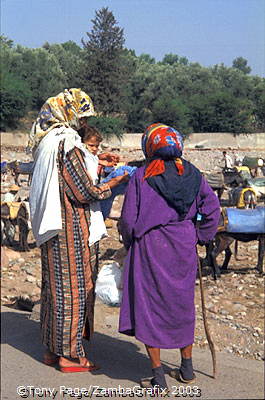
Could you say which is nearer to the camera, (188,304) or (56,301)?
(188,304)

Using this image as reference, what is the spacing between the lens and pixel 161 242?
3104mm

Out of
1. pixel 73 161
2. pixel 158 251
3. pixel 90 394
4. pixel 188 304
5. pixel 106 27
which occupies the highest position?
pixel 106 27

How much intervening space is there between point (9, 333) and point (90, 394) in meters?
2.64

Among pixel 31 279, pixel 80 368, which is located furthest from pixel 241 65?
pixel 31 279

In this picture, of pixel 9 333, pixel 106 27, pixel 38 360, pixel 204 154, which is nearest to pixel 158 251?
pixel 106 27

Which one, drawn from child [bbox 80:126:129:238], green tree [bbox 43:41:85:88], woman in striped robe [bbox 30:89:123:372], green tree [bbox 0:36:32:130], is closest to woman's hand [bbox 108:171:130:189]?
woman in striped robe [bbox 30:89:123:372]

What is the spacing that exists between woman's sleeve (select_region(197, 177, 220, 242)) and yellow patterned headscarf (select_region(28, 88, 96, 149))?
0.83 meters

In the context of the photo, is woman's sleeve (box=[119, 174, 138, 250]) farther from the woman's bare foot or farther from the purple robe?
the woman's bare foot

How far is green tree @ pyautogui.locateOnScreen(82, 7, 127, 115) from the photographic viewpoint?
357 centimetres

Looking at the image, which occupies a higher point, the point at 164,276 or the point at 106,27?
the point at 106,27

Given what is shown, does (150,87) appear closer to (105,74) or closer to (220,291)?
(105,74)

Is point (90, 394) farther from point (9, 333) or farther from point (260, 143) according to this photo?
point (9, 333)

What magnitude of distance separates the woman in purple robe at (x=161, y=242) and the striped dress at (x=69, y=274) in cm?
50

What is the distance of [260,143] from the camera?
333cm
